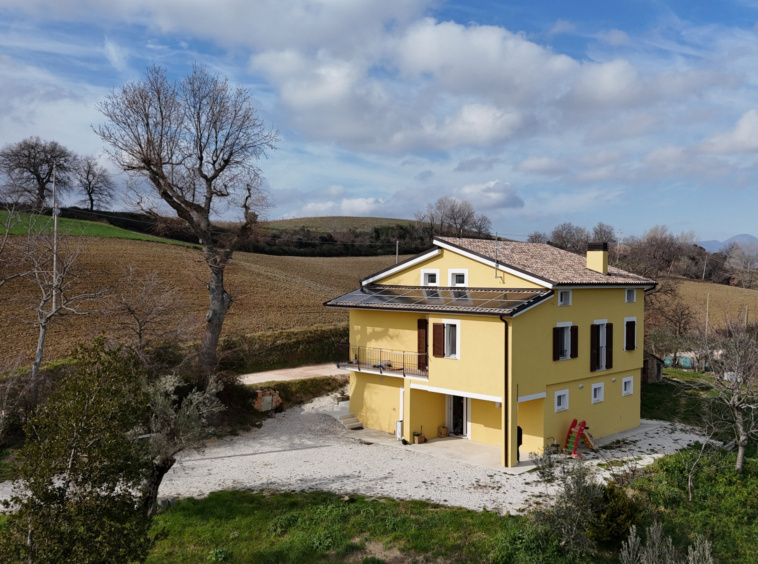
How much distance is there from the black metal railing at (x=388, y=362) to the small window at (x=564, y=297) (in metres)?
5.62

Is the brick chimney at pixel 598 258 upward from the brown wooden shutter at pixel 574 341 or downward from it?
upward

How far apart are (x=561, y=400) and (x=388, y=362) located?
7038 mm

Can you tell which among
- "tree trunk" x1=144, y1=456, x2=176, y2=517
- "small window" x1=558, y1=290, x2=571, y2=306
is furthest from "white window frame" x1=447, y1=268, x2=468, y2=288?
"tree trunk" x1=144, y1=456, x2=176, y2=517

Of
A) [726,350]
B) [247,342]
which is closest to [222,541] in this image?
[247,342]

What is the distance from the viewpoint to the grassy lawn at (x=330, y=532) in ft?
39.8

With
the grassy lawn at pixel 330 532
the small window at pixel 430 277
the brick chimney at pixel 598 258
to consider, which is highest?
the brick chimney at pixel 598 258

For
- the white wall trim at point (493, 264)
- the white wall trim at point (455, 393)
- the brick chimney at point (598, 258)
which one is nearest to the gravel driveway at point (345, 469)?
the white wall trim at point (455, 393)

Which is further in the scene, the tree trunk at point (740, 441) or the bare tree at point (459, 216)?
the bare tree at point (459, 216)

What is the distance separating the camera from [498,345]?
1838 cm

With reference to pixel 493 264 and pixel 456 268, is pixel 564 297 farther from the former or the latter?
pixel 456 268

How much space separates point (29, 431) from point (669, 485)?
57.5ft

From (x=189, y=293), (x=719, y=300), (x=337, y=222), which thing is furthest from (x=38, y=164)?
(x=719, y=300)

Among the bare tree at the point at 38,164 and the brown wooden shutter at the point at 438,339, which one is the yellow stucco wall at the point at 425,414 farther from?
the bare tree at the point at 38,164

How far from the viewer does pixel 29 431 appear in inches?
321
